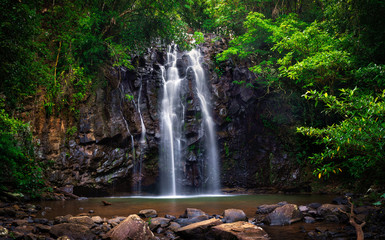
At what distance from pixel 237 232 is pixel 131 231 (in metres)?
2.01

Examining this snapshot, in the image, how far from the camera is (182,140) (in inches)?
566

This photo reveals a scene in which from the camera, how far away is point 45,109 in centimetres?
1102

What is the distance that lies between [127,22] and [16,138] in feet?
26.6

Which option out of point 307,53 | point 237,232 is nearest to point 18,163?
point 237,232

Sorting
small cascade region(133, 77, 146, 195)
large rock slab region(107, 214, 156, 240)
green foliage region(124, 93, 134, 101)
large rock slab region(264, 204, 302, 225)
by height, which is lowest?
large rock slab region(264, 204, 302, 225)

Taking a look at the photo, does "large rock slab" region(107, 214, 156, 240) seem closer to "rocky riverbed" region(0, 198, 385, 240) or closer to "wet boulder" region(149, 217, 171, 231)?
"rocky riverbed" region(0, 198, 385, 240)

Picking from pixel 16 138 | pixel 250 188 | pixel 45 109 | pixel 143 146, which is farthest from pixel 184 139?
pixel 16 138

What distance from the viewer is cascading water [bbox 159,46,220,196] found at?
44.9 feet

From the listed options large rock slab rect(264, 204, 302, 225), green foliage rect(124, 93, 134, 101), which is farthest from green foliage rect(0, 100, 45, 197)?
large rock slab rect(264, 204, 302, 225)

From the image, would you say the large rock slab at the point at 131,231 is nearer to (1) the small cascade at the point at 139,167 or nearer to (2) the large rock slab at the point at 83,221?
(2) the large rock slab at the point at 83,221

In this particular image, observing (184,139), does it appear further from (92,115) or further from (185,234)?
(185,234)

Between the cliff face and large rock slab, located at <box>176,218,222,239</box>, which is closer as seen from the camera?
large rock slab, located at <box>176,218,222,239</box>

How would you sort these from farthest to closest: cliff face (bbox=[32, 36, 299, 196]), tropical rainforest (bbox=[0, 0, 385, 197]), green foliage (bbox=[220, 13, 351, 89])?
1. cliff face (bbox=[32, 36, 299, 196])
2. green foliage (bbox=[220, 13, 351, 89])
3. tropical rainforest (bbox=[0, 0, 385, 197])

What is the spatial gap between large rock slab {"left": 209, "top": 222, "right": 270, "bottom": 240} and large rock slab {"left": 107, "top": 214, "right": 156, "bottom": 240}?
1258 millimetres
